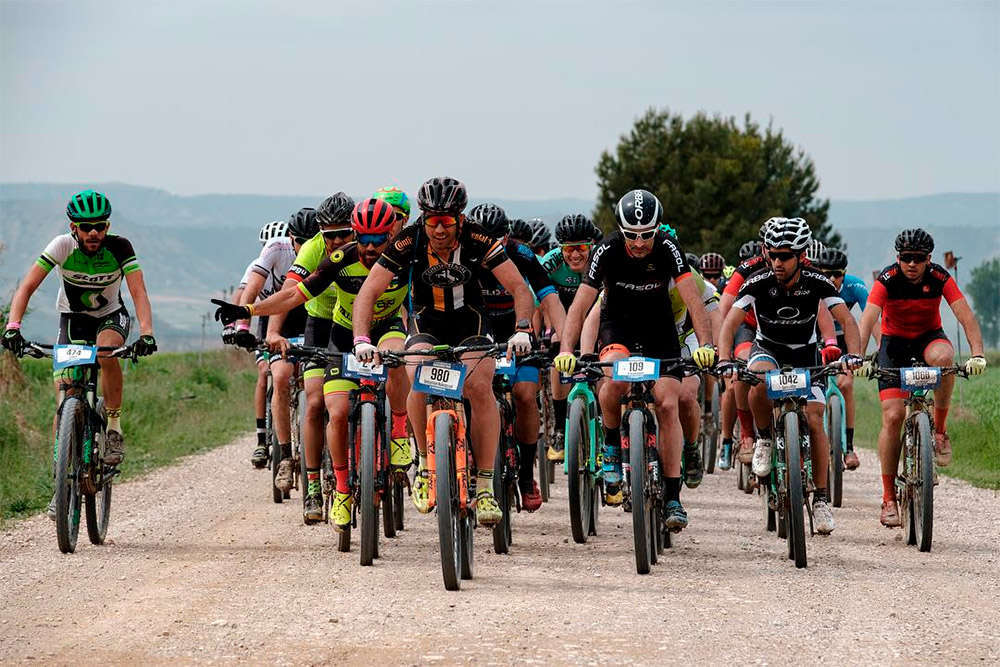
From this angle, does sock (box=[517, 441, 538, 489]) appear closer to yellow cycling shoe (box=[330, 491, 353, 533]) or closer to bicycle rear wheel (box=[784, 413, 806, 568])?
yellow cycling shoe (box=[330, 491, 353, 533])

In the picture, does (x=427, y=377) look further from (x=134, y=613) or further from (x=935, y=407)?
(x=935, y=407)

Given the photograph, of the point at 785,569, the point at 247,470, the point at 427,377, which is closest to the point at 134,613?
the point at 427,377

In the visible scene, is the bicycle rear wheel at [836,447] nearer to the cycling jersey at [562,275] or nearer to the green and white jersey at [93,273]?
the cycling jersey at [562,275]

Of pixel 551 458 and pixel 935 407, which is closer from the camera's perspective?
pixel 935 407

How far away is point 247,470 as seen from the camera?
54.2 feet

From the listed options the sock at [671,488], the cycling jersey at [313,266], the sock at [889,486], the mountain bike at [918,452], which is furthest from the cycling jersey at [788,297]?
the cycling jersey at [313,266]

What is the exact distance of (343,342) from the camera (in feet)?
34.4

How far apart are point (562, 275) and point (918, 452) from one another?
4.13 m

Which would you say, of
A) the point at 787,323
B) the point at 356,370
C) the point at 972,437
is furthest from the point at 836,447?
the point at 972,437

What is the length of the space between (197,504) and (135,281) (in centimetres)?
325

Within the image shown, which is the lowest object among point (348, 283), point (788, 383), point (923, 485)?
point (923, 485)

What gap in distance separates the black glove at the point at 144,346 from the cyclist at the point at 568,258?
3.94 metres

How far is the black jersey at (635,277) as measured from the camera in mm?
9898

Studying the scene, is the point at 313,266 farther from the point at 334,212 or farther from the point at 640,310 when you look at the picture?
the point at 640,310
